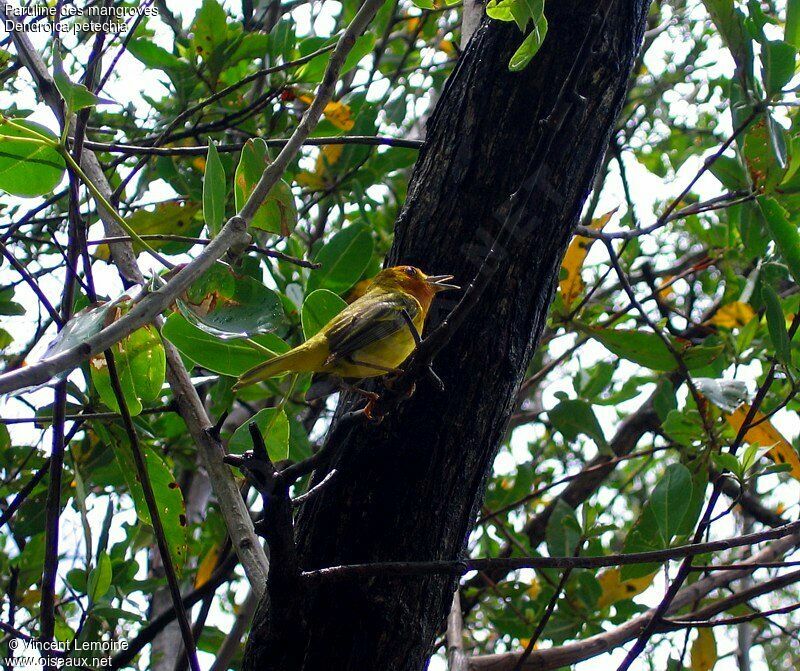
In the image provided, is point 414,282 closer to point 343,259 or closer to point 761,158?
point 343,259

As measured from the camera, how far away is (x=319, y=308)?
2.46m

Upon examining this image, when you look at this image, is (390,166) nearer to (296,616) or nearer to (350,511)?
(350,511)

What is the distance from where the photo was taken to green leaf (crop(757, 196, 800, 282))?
102 inches

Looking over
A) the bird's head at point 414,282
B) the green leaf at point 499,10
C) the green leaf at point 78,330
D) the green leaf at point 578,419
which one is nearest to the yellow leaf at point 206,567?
the green leaf at point 578,419

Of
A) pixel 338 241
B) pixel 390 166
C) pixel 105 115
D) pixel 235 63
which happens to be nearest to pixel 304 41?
pixel 235 63

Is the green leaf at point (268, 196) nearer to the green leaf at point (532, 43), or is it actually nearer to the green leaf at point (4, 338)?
the green leaf at point (532, 43)

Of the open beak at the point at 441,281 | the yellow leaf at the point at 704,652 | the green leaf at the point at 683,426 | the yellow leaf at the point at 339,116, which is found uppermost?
the yellow leaf at the point at 339,116

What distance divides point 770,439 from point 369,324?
1.72m

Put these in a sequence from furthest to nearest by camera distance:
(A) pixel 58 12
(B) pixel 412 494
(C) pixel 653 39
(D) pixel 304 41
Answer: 1. (C) pixel 653 39
2. (D) pixel 304 41
3. (A) pixel 58 12
4. (B) pixel 412 494

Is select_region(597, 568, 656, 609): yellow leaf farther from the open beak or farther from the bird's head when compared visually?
the open beak

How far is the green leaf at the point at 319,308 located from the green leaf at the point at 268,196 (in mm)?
315

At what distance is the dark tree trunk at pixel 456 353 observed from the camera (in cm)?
198

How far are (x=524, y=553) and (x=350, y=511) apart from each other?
8.12ft

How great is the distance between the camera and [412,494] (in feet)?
6.77
